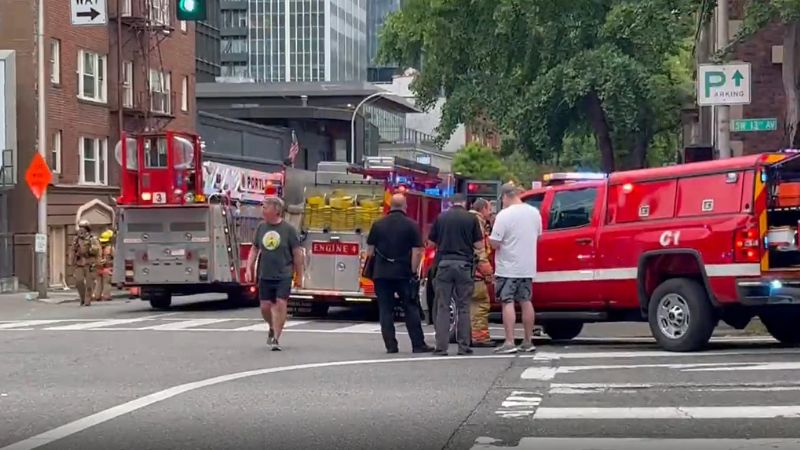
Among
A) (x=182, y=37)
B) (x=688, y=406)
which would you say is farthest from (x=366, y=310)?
(x=182, y=37)

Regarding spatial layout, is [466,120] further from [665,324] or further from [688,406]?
[688,406]

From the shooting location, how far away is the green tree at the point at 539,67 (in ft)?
101

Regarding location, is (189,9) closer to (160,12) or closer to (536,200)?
(536,200)

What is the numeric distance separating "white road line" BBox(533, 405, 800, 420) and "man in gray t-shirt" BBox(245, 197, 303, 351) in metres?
5.67

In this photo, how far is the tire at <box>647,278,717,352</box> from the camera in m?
13.2

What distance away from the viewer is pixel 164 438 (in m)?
9.09

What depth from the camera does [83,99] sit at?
37906mm

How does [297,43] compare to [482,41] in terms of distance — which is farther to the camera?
[297,43]

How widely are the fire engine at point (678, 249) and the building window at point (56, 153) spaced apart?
23.4 metres

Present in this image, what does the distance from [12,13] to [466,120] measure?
12.8 metres

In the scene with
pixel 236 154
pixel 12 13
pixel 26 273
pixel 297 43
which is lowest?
pixel 26 273

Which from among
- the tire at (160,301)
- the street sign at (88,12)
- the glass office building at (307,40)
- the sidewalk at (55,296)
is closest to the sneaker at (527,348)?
the street sign at (88,12)

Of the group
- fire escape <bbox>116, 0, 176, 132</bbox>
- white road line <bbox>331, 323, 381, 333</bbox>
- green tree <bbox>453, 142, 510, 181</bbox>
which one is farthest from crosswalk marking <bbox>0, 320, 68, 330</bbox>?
green tree <bbox>453, 142, 510, 181</bbox>

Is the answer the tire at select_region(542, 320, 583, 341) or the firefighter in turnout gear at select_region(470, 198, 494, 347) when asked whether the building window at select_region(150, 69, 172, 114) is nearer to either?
the tire at select_region(542, 320, 583, 341)
